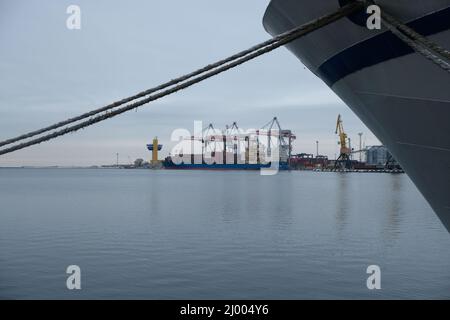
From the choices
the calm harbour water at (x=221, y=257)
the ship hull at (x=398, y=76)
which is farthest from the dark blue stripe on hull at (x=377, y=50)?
the calm harbour water at (x=221, y=257)

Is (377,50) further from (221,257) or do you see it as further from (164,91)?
(221,257)

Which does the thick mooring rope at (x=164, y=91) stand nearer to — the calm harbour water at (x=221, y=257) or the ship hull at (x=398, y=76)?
the ship hull at (x=398, y=76)

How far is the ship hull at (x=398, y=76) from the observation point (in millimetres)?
5738

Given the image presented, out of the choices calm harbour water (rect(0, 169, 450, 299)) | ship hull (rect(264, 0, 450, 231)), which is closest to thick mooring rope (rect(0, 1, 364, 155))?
ship hull (rect(264, 0, 450, 231))

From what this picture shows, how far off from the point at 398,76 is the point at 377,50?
44cm

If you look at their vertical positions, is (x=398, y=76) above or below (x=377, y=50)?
below

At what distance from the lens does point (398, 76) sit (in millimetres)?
6270

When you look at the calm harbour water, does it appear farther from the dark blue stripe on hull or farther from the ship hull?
the dark blue stripe on hull

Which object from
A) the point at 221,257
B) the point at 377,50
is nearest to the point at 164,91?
the point at 377,50

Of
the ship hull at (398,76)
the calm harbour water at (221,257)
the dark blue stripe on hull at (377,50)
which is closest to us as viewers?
the dark blue stripe on hull at (377,50)

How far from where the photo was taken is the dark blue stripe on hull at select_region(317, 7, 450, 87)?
5.59 metres
